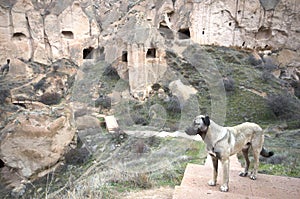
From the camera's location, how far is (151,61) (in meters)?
13.9

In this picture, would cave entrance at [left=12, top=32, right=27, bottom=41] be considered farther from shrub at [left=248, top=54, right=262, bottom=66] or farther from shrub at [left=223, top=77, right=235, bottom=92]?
shrub at [left=248, top=54, right=262, bottom=66]

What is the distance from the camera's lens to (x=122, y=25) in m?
18.1

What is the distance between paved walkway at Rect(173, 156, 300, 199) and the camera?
2.25m

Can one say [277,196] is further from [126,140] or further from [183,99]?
[183,99]

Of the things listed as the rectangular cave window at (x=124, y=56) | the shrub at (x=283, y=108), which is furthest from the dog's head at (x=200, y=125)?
the rectangular cave window at (x=124, y=56)

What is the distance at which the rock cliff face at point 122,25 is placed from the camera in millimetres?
18312

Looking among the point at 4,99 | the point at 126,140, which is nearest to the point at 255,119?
the point at 126,140

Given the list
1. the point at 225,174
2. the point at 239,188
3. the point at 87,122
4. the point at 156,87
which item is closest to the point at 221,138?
the point at 225,174

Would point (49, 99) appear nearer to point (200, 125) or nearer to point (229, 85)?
point (229, 85)

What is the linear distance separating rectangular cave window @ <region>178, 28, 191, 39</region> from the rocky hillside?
0.11 meters

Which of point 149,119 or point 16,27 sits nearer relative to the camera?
point 149,119

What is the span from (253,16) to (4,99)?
20737 mm

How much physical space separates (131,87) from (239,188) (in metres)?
12.0

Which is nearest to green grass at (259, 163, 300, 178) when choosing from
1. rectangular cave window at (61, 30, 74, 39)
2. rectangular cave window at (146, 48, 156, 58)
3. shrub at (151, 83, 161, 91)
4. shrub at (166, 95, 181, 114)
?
shrub at (166, 95, 181, 114)
